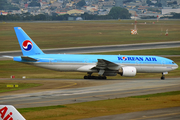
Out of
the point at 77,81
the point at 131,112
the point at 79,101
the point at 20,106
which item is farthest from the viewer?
the point at 77,81

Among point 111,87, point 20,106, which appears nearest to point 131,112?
point 20,106

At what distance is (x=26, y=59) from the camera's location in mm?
49750

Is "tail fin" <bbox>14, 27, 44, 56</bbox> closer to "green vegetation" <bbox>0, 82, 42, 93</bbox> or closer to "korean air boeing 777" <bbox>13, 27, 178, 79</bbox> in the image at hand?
"korean air boeing 777" <bbox>13, 27, 178, 79</bbox>

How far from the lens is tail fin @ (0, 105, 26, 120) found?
1786 centimetres

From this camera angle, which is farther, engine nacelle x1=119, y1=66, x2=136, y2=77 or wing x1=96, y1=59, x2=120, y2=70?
wing x1=96, y1=59, x2=120, y2=70

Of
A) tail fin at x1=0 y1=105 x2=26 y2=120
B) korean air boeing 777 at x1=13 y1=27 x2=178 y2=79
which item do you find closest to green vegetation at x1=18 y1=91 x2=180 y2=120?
tail fin at x1=0 y1=105 x2=26 y2=120

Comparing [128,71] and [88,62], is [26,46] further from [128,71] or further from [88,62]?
[128,71]

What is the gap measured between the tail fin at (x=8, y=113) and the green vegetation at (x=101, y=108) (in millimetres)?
9140

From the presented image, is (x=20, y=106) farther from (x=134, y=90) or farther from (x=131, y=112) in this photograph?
(x=134, y=90)

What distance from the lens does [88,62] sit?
2035 inches

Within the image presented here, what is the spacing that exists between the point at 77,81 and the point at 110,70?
5725 mm

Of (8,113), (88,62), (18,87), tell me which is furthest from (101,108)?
(88,62)

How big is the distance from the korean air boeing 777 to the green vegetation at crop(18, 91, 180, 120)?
1454cm

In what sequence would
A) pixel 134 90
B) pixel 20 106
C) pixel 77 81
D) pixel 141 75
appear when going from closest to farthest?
pixel 20 106 < pixel 134 90 < pixel 77 81 < pixel 141 75
